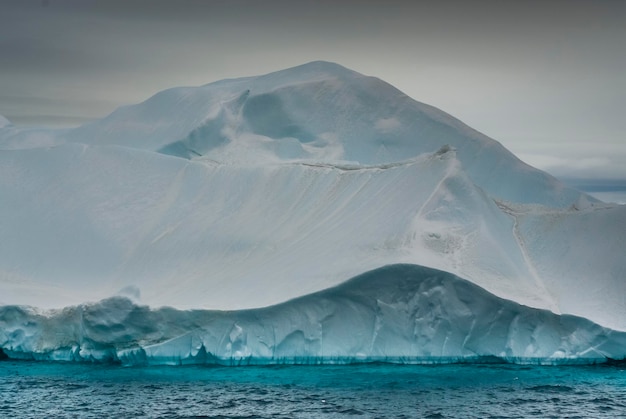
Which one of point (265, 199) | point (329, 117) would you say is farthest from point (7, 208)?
point (329, 117)

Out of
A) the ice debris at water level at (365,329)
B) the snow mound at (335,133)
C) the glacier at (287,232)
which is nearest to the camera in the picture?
the ice debris at water level at (365,329)

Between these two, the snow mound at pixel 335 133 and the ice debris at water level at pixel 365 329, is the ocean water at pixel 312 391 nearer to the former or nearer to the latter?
the ice debris at water level at pixel 365 329

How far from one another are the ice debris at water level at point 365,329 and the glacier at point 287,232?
0.05 meters

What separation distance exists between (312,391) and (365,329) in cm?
288

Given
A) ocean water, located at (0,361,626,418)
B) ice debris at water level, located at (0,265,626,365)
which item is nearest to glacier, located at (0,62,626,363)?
ice debris at water level, located at (0,265,626,365)

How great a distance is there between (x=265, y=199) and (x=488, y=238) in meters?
6.74

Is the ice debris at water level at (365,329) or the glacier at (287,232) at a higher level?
the glacier at (287,232)

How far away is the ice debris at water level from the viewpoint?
25.4 meters

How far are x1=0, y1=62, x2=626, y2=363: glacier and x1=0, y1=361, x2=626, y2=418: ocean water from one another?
495 millimetres

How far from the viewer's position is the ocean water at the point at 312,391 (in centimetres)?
2150

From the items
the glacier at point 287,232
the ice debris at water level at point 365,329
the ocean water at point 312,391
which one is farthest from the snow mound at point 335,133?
the ocean water at point 312,391

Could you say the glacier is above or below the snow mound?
below

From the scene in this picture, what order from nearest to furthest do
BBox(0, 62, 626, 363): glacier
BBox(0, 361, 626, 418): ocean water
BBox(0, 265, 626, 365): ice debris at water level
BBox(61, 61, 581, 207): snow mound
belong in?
BBox(0, 361, 626, 418): ocean water, BBox(0, 265, 626, 365): ice debris at water level, BBox(0, 62, 626, 363): glacier, BBox(61, 61, 581, 207): snow mound

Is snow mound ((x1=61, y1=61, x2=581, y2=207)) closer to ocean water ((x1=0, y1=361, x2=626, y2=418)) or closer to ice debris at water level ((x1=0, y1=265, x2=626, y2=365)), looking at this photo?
ice debris at water level ((x1=0, y1=265, x2=626, y2=365))
